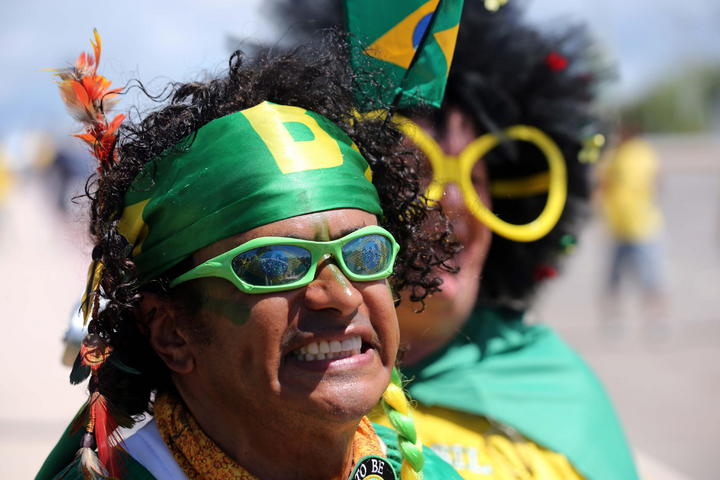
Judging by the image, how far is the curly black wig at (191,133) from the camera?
1.57 meters

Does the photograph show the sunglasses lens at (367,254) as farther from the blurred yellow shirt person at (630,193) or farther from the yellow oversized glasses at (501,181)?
the blurred yellow shirt person at (630,193)

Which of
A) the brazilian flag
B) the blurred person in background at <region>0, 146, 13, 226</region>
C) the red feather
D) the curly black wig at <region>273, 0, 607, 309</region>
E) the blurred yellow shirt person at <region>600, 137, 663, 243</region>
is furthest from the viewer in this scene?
the blurred person in background at <region>0, 146, 13, 226</region>

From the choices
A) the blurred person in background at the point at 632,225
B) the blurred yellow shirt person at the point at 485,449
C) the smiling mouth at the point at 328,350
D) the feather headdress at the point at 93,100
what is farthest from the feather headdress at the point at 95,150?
the blurred person in background at the point at 632,225

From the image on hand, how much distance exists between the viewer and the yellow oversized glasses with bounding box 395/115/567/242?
2.57 meters

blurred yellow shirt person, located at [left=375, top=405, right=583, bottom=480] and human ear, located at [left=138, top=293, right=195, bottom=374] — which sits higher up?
human ear, located at [left=138, top=293, right=195, bottom=374]

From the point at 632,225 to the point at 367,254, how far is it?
586 centimetres

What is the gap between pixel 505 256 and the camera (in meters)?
3.21

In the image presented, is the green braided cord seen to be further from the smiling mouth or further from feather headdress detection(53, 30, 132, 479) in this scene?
feather headdress detection(53, 30, 132, 479)

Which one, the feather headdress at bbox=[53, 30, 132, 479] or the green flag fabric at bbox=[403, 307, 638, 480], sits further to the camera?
the green flag fabric at bbox=[403, 307, 638, 480]

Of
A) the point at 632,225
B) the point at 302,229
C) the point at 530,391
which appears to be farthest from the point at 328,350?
the point at 632,225

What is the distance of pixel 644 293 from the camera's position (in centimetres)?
715

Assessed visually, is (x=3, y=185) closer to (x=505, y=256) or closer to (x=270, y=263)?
(x=505, y=256)

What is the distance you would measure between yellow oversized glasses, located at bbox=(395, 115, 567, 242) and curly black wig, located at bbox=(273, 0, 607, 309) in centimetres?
4

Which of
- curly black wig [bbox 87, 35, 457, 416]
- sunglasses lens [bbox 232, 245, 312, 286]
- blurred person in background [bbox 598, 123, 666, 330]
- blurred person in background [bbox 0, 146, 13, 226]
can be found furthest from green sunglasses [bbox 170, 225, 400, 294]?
blurred person in background [bbox 0, 146, 13, 226]
